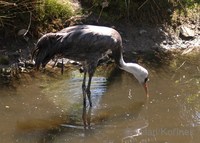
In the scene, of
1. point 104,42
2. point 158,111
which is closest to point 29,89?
point 104,42

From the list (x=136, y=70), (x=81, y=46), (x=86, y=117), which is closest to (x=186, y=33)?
(x=136, y=70)

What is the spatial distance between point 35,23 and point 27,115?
242 cm

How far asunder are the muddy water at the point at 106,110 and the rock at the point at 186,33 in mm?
1438

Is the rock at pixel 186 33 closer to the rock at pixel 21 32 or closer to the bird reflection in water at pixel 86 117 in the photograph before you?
the rock at pixel 21 32

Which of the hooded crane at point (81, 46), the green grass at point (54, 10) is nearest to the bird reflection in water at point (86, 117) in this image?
the hooded crane at point (81, 46)

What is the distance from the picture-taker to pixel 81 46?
731 centimetres

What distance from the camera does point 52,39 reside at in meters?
7.19

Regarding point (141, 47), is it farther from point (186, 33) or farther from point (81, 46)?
point (81, 46)

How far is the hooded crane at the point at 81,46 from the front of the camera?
7.17 m

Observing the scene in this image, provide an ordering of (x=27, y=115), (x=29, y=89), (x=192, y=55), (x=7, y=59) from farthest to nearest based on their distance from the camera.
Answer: (x=192, y=55) → (x=7, y=59) → (x=29, y=89) → (x=27, y=115)

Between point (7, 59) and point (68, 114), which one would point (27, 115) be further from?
point (7, 59)

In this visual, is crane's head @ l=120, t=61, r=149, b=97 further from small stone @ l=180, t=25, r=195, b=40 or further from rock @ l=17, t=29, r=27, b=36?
small stone @ l=180, t=25, r=195, b=40

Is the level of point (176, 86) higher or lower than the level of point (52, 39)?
lower

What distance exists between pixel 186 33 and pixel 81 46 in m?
3.40
